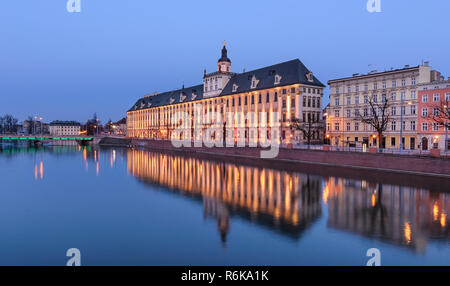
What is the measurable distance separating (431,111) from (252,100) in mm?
35017

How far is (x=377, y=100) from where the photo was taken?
176 ft

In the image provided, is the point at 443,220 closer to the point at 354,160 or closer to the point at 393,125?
the point at 354,160

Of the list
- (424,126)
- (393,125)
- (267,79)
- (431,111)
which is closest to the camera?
(431,111)

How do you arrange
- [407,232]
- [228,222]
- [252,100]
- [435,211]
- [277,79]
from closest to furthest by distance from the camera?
[407,232], [228,222], [435,211], [277,79], [252,100]

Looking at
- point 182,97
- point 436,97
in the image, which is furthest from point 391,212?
point 182,97

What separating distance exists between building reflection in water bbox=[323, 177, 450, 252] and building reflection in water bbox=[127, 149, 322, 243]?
1589 mm

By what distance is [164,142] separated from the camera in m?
91.2

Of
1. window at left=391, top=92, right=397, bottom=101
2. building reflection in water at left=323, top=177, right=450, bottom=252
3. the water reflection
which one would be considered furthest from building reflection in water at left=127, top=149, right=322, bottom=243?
window at left=391, top=92, right=397, bottom=101

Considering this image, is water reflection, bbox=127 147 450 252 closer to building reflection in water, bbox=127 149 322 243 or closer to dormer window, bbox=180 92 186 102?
building reflection in water, bbox=127 149 322 243

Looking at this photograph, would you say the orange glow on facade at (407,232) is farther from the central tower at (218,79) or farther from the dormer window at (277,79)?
the central tower at (218,79)

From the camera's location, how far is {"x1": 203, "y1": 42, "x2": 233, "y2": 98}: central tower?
85.2m

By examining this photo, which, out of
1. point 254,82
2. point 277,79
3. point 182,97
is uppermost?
point 182,97
